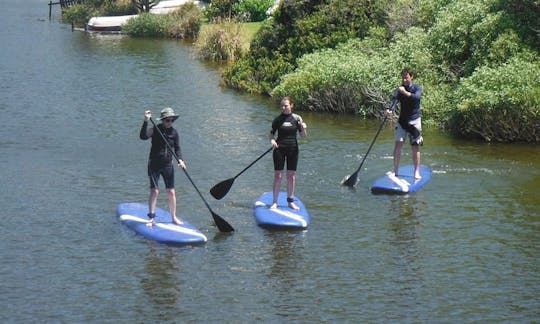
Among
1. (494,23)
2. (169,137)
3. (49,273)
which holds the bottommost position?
(49,273)

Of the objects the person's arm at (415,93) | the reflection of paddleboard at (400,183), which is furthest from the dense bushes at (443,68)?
the person's arm at (415,93)

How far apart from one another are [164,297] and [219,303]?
0.80 m

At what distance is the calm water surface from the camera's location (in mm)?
13375

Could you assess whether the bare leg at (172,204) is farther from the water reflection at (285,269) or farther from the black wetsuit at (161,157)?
the water reflection at (285,269)

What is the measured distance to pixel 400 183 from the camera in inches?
776

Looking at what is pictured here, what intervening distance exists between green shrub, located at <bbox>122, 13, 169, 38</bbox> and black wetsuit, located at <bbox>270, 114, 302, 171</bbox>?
38338 millimetres

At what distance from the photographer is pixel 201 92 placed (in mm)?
33625

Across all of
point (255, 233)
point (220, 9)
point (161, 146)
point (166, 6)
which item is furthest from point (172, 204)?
point (166, 6)

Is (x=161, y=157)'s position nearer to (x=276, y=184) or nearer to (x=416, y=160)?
(x=276, y=184)

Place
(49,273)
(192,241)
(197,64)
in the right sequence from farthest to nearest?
(197,64) < (192,241) < (49,273)

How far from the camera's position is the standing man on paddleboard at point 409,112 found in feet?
63.6

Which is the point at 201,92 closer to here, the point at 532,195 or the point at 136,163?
the point at 136,163

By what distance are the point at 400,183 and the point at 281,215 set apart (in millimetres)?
3615

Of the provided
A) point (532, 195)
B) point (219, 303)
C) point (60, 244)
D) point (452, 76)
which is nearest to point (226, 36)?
point (452, 76)
